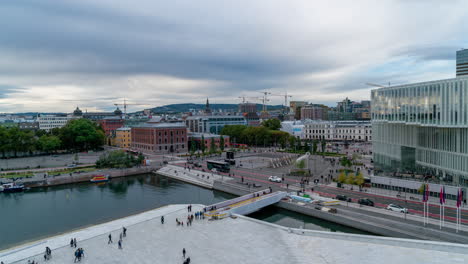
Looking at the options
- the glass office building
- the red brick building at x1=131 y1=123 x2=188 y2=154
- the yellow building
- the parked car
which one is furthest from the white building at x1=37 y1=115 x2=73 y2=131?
the parked car

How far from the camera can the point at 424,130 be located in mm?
47938

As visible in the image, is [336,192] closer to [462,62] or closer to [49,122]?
[462,62]

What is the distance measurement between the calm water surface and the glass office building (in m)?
18.6

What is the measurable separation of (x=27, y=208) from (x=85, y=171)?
2352 cm

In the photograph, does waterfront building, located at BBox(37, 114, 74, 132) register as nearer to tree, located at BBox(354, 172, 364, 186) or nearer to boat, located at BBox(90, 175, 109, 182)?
boat, located at BBox(90, 175, 109, 182)

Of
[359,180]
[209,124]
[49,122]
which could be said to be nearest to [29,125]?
[49,122]

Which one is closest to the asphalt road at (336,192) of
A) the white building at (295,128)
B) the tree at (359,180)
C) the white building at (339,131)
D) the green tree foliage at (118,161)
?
the tree at (359,180)

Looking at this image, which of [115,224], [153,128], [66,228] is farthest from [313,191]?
[153,128]

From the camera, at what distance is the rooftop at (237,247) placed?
2520cm

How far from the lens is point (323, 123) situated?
141 m

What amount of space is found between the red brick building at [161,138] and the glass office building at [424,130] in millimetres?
64383

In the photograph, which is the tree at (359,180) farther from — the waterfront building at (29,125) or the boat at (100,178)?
the waterfront building at (29,125)

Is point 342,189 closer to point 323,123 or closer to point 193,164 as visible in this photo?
point 193,164

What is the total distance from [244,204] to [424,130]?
3031 cm
